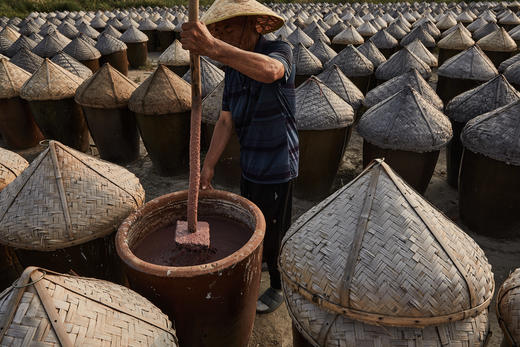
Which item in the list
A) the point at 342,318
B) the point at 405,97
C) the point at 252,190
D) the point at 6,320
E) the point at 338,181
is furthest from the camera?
the point at 338,181

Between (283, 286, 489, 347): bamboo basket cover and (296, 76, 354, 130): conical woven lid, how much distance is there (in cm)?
245

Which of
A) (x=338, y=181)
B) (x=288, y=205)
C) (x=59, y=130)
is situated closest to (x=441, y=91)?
(x=338, y=181)

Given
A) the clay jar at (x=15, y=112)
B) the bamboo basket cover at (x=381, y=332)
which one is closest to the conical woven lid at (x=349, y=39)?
the clay jar at (x=15, y=112)

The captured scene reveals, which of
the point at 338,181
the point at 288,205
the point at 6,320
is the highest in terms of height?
the point at 6,320

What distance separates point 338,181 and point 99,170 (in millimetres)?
3149

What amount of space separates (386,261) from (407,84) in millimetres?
3398

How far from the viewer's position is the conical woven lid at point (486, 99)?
378 centimetres

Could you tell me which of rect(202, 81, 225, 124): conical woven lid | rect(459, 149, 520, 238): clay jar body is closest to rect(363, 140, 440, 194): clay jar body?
rect(459, 149, 520, 238): clay jar body

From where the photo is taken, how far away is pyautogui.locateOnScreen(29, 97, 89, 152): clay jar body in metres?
4.53

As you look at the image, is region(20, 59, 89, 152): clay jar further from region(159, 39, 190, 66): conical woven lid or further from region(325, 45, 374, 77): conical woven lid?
region(325, 45, 374, 77): conical woven lid

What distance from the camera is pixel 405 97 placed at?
348 centimetres

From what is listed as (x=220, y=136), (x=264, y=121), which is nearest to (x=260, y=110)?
(x=264, y=121)

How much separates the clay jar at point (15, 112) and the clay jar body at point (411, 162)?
15.4 ft

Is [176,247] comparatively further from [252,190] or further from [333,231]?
[333,231]
